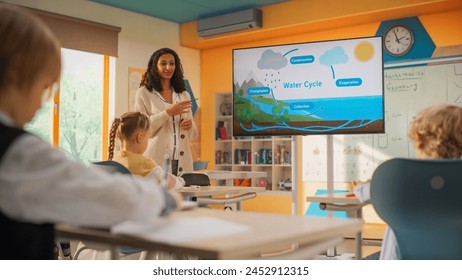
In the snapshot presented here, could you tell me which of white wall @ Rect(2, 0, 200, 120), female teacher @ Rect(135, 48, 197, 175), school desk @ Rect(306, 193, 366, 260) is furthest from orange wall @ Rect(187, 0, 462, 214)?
school desk @ Rect(306, 193, 366, 260)

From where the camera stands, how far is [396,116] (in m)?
6.16

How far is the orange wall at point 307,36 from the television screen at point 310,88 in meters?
2.76

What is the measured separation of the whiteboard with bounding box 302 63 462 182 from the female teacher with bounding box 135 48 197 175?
10.7ft

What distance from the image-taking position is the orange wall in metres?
5.92

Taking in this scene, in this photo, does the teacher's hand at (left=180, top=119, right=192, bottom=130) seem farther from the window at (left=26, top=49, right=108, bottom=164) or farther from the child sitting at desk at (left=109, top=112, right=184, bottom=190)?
the window at (left=26, top=49, right=108, bottom=164)

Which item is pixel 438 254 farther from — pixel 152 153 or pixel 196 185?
pixel 152 153

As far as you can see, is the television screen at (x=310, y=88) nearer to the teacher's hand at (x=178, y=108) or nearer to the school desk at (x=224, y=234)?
the teacher's hand at (x=178, y=108)

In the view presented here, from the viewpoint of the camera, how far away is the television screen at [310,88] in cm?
337

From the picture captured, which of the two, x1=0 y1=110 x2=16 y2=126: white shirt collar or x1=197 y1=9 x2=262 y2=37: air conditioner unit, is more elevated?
x1=197 y1=9 x2=262 y2=37: air conditioner unit

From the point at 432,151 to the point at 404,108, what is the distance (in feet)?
15.2

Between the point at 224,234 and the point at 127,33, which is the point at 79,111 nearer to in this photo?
the point at 127,33

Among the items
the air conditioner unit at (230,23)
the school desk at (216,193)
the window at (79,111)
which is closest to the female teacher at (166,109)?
the school desk at (216,193)

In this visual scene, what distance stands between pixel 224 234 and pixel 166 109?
2.52m
